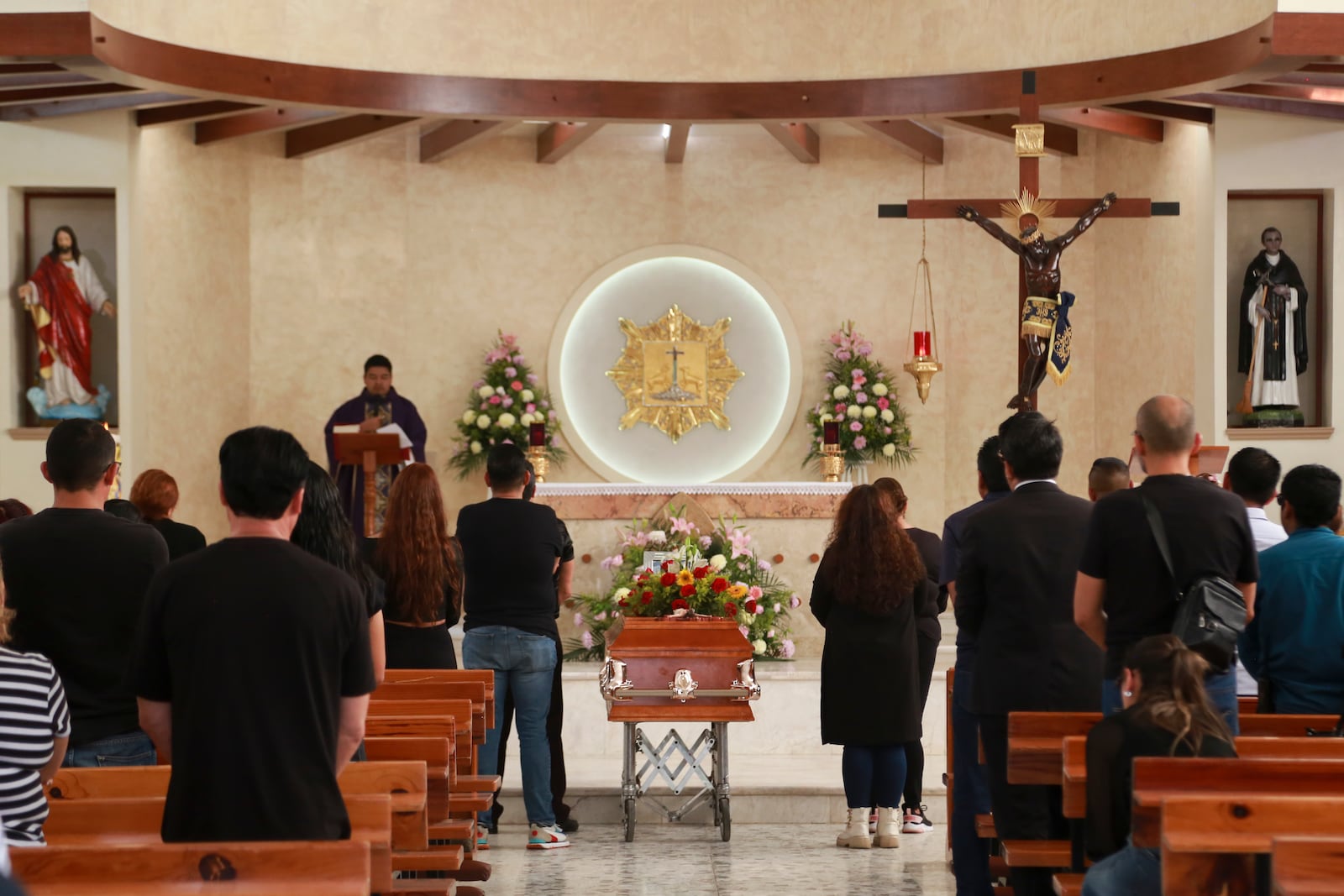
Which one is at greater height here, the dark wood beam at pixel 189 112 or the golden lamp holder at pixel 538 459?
the dark wood beam at pixel 189 112

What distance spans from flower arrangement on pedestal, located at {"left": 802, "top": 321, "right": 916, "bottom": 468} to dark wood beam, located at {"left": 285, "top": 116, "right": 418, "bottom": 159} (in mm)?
3819

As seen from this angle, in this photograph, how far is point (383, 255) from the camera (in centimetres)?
1250

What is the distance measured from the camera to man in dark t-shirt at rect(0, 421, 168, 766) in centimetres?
395

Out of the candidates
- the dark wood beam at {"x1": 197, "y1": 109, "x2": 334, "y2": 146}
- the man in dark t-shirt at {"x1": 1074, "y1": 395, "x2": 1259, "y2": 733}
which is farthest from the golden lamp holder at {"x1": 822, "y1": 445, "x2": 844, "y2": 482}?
the man in dark t-shirt at {"x1": 1074, "y1": 395, "x2": 1259, "y2": 733}

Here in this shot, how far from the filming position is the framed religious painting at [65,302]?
33.2ft

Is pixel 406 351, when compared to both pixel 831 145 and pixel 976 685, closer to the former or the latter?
pixel 831 145

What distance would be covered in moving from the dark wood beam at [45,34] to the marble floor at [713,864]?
15.3 ft

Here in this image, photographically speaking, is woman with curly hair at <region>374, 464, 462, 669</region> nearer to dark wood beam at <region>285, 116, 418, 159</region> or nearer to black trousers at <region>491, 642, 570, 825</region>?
black trousers at <region>491, 642, 570, 825</region>

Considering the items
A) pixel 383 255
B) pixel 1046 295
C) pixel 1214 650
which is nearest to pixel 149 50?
pixel 383 255

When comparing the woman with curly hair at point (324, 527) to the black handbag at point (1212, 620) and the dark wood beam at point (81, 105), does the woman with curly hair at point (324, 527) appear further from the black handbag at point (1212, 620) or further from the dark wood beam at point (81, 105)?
the dark wood beam at point (81, 105)

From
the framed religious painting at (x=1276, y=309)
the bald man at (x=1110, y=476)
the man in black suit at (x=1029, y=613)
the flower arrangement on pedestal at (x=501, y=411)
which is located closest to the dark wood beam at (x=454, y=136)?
the flower arrangement on pedestal at (x=501, y=411)

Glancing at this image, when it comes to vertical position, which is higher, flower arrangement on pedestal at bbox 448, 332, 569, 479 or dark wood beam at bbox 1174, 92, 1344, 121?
dark wood beam at bbox 1174, 92, 1344, 121

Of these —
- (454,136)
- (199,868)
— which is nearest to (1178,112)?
(454,136)

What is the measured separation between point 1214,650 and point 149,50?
7272 mm
